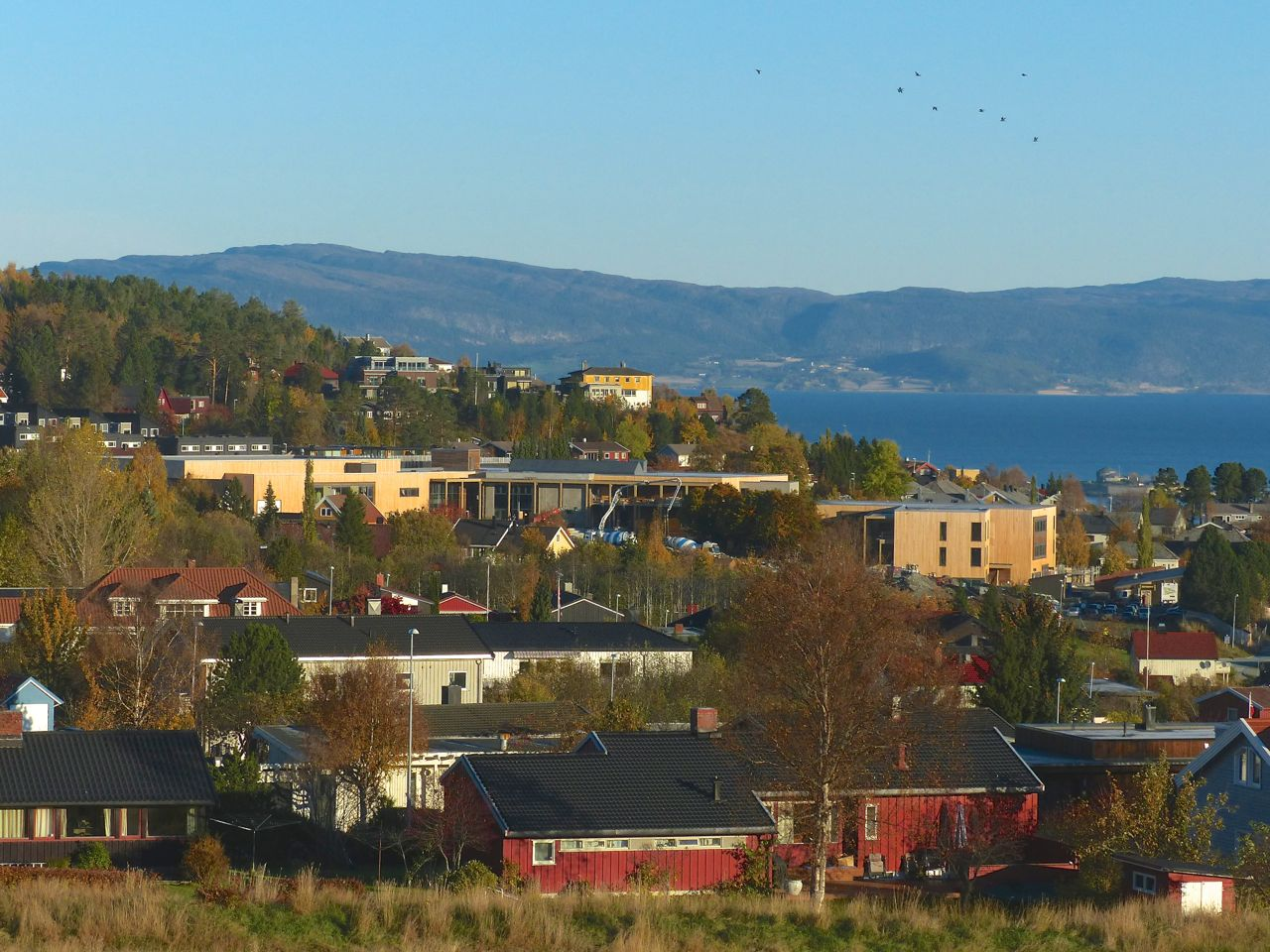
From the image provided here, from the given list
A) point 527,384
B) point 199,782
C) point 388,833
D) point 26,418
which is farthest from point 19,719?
point 527,384

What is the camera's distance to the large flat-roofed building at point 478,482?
7438cm

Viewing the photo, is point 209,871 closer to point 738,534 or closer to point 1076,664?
point 1076,664

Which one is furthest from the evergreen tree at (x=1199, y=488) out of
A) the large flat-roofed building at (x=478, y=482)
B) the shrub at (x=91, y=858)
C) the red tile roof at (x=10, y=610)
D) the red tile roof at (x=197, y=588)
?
the shrub at (x=91, y=858)

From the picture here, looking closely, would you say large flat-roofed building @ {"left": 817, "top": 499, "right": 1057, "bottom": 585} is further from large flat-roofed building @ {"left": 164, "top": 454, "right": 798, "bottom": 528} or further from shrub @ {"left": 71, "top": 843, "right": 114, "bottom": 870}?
shrub @ {"left": 71, "top": 843, "right": 114, "bottom": 870}

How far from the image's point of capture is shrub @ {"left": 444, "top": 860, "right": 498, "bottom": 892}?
786 inches

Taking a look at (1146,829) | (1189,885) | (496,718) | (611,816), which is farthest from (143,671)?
(1189,885)

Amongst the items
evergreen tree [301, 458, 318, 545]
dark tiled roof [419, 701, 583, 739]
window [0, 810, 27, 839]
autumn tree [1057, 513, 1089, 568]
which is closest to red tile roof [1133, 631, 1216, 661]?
dark tiled roof [419, 701, 583, 739]

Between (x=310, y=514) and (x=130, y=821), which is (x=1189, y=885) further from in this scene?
(x=310, y=514)

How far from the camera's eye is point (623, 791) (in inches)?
865

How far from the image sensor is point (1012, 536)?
7169cm

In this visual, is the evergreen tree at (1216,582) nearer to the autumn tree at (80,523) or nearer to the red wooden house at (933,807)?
the autumn tree at (80,523)

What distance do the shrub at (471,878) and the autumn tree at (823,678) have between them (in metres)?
3.55

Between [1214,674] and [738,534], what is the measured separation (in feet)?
75.3

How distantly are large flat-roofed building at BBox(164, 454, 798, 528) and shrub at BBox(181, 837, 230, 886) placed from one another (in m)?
51.5
